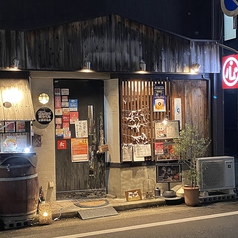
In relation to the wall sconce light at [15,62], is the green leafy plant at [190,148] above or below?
below

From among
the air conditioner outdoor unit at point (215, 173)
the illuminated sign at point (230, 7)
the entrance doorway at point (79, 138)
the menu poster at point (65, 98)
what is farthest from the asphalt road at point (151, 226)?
the illuminated sign at point (230, 7)

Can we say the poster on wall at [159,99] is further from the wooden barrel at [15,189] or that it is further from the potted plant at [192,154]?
the wooden barrel at [15,189]

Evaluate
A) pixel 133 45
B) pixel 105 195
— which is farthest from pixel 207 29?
pixel 105 195

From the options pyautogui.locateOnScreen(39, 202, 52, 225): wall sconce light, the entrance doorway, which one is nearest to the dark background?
the entrance doorway

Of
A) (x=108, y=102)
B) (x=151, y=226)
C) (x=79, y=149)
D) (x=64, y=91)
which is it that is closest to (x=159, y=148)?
(x=108, y=102)

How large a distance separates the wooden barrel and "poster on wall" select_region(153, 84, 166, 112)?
151 inches

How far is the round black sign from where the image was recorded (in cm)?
941

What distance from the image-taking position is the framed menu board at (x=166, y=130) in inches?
398

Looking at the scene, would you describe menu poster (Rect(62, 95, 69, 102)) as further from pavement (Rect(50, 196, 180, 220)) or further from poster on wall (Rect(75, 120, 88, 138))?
pavement (Rect(50, 196, 180, 220))

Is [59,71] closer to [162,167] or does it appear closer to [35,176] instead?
[35,176]

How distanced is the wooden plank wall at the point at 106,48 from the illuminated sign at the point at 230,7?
6.77ft

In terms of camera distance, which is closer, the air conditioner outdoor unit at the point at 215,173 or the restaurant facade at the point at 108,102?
the restaurant facade at the point at 108,102

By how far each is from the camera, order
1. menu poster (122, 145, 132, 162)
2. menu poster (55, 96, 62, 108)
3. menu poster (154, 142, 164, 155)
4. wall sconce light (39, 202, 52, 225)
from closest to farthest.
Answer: wall sconce light (39, 202, 52, 225) < menu poster (55, 96, 62, 108) < menu poster (122, 145, 132, 162) < menu poster (154, 142, 164, 155)

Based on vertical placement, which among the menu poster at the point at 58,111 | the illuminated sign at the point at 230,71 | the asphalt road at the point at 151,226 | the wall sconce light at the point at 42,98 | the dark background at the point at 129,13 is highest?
the dark background at the point at 129,13
